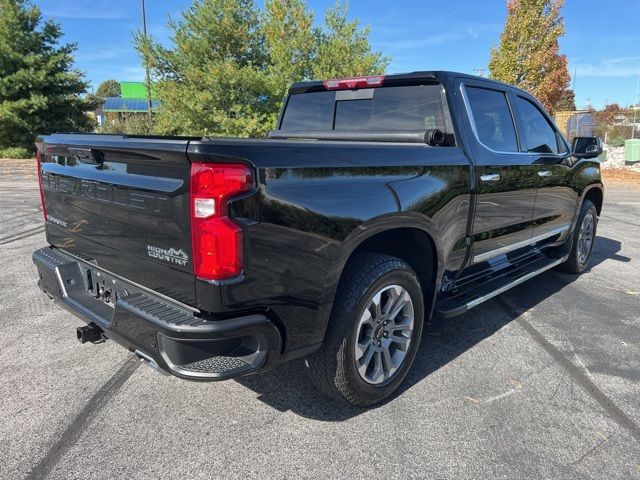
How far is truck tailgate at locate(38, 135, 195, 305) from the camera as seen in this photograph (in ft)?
6.77

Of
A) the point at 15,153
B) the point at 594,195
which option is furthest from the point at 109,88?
the point at 594,195

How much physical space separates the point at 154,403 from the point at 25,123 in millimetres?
23164

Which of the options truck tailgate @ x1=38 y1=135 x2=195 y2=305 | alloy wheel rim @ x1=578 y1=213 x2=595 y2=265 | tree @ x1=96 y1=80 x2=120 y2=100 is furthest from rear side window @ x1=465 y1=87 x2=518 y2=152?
tree @ x1=96 y1=80 x2=120 y2=100

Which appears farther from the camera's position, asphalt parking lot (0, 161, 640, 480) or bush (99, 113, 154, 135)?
bush (99, 113, 154, 135)

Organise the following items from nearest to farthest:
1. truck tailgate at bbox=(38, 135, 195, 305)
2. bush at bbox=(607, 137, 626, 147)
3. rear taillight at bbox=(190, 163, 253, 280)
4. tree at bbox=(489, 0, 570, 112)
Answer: rear taillight at bbox=(190, 163, 253, 280) < truck tailgate at bbox=(38, 135, 195, 305) < tree at bbox=(489, 0, 570, 112) < bush at bbox=(607, 137, 626, 147)

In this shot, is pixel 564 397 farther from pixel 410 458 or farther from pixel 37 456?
pixel 37 456

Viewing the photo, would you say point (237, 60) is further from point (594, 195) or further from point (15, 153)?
point (594, 195)

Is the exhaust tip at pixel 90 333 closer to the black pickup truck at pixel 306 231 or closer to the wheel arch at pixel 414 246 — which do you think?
the black pickup truck at pixel 306 231

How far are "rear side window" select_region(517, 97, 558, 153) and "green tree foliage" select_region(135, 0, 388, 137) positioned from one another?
1194 cm

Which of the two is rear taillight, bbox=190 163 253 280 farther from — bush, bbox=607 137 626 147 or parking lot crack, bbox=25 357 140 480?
bush, bbox=607 137 626 147

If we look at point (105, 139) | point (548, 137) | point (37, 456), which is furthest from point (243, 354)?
point (548, 137)

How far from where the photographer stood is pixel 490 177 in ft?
11.3

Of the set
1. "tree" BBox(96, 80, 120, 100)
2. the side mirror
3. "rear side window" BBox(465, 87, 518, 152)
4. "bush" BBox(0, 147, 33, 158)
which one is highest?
"tree" BBox(96, 80, 120, 100)

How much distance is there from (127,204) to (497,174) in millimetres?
2563
